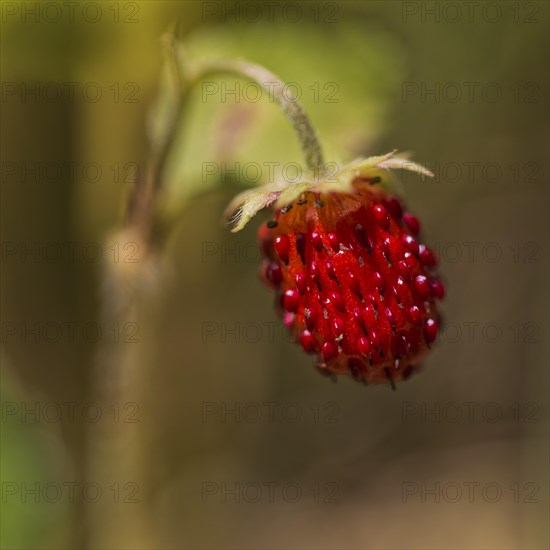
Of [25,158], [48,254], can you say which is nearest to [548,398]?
[48,254]

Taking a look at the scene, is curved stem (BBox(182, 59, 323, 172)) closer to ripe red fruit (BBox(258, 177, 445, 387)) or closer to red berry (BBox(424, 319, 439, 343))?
ripe red fruit (BBox(258, 177, 445, 387))

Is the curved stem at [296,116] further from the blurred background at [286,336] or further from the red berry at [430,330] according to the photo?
the blurred background at [286,336]

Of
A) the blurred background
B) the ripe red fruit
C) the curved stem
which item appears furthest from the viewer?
the blurred background

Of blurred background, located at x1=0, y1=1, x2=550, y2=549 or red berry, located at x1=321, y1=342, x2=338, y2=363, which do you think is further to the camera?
blurred background, located at x1=0, y1=1, x2=550, y2=549

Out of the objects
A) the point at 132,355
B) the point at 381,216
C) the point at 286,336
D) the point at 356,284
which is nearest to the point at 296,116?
the point at 381,216

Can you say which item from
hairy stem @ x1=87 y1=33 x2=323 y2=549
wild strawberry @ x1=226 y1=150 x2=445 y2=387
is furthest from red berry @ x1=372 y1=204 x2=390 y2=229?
hairy stem @ x1=87 y1=33 x2=323 y2=549

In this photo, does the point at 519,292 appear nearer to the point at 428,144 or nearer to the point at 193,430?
the point at 428,144

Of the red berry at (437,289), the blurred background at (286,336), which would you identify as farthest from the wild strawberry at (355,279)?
the blurred background at (286,336)
